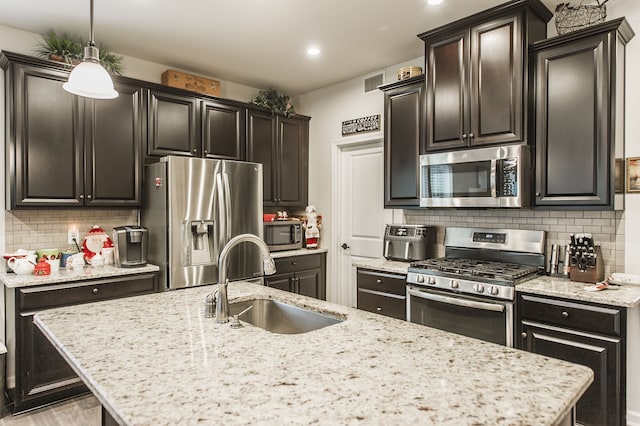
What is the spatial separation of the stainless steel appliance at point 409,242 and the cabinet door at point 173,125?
205cm

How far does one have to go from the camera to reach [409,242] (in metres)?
3.61

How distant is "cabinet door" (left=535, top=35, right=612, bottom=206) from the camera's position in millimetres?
2486

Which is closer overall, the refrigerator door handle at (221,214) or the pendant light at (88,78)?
the pendant light at (88,78)

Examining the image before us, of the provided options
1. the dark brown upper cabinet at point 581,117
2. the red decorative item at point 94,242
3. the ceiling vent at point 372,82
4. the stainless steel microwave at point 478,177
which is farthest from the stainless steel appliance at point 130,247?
the dark brown upper cabinet at point 581,117

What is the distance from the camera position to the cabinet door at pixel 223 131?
4016 mm

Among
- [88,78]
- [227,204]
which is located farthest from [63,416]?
[88,78]

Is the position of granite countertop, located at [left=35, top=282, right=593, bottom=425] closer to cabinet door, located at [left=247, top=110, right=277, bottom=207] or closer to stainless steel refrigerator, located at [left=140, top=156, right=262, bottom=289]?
stainless steel refrigerator, located at [left=140, top=156, right=262, bottom=289]

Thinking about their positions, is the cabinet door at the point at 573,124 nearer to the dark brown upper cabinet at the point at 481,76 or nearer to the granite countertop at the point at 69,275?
the dark brown upper cabinet at the point at 481,76

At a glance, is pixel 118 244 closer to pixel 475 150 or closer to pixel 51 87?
pixel 51 87

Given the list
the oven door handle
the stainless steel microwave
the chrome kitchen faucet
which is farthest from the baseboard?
the chrome kitchen faucet

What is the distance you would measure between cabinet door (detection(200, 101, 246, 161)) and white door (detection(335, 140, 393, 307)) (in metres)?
1.18

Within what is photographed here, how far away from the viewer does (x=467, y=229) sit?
3430mm

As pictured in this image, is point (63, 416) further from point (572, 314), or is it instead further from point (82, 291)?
point (572, 314)

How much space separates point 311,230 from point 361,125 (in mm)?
1335
